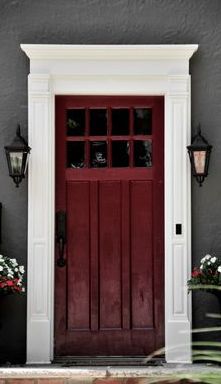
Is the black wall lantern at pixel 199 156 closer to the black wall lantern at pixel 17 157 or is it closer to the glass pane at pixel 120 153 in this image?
the glass pane at pixel 120 153

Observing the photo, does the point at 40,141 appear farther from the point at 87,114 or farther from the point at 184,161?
the point at 184,161

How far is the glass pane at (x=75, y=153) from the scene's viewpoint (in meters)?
5.46

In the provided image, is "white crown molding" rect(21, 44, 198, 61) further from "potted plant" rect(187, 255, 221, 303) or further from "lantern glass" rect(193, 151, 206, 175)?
"potted plant" rect(187, 255, 221, 303)

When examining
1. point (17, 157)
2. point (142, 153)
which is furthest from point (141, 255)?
point (17, 157)

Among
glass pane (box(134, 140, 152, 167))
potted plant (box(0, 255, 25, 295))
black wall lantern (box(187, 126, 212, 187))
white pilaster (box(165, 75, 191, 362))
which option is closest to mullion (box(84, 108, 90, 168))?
glass pane (box(134, 140, 152, 167))

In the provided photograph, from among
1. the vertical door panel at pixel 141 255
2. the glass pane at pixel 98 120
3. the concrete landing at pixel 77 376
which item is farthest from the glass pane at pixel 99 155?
the concrete landing at pixel 77 376

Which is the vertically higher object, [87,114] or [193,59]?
[193,59]

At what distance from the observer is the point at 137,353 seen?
535cm

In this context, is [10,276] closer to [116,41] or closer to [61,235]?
[61,235]

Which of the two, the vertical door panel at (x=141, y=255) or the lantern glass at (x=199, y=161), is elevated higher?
the lantern glass at (x=199, y=161)

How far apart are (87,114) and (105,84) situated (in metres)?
0.32

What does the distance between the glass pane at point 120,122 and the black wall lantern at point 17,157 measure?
826 millimetres

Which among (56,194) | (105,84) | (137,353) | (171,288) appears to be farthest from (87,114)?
(137,353)

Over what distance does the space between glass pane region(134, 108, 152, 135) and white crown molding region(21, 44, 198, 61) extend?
1.58 feet
